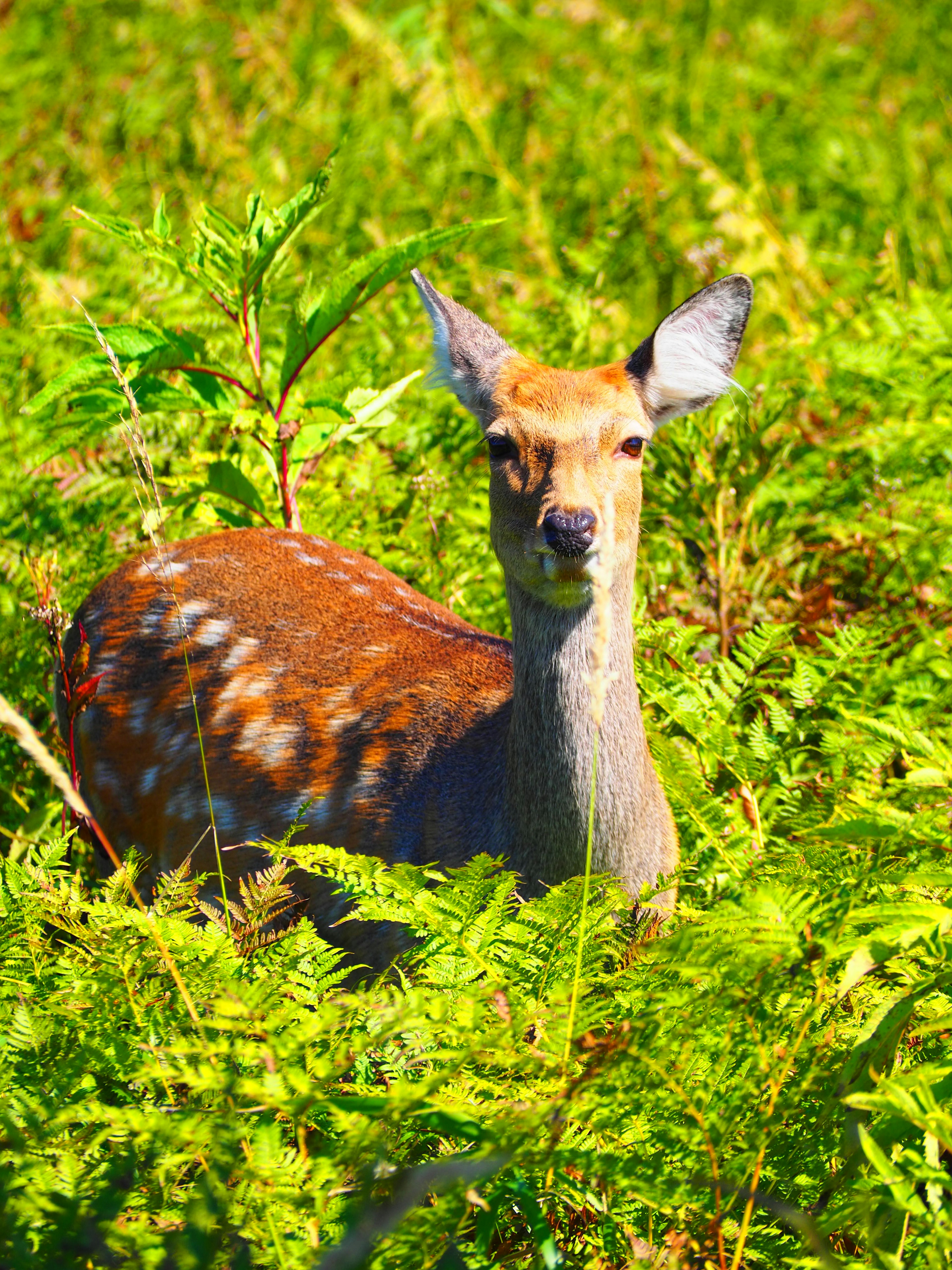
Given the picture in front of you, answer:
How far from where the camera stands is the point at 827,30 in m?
10.4

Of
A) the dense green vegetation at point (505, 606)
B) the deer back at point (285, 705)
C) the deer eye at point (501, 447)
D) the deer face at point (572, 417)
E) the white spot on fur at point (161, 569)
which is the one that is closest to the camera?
the dense green vegetation at point (505, 606)

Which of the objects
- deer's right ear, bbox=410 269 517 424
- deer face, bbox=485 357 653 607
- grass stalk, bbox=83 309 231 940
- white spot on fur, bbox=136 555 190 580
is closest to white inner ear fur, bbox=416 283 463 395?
deer's right ear, bbox=410 269 517 424

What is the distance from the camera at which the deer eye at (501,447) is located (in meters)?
3.30

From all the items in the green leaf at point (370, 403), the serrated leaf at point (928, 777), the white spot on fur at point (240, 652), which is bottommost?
the white spot on fur at point (240, 652)

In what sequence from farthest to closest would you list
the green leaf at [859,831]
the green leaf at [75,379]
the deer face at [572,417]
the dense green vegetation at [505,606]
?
the green leaf at [75,379], the deer face at [572,417], the green leaf at [859,831], the dense green vegetation at [505,606]

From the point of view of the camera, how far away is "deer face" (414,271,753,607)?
118 inches

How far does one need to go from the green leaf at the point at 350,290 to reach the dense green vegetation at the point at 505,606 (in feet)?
0.67

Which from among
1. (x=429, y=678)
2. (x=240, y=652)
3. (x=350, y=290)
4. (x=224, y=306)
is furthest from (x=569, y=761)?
(x=224, y=306)

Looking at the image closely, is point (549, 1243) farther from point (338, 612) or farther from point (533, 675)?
point (338, 612)

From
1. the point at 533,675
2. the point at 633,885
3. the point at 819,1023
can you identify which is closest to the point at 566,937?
the point at 819,1023

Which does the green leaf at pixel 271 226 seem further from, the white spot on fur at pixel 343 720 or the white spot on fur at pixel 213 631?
the white spot on fur at pixel 343 720

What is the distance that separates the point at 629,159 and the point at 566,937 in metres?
6.67

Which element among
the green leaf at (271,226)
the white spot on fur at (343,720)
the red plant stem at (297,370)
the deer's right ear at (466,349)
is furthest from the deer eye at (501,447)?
the green leaf at (271,226)

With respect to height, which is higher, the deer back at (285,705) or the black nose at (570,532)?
the black nose at (570,532)
